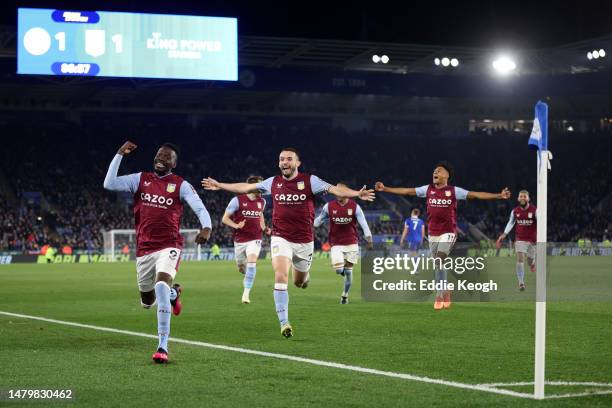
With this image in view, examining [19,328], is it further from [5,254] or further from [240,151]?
[240,151]

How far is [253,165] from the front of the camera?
2537 inches

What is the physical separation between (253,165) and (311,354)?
53176 millimetres

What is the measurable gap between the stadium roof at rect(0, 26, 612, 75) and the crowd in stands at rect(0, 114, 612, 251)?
26.8ft

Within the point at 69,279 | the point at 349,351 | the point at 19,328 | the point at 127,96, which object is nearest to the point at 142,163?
the point at 127,96

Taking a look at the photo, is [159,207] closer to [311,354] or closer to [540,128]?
[311,354]

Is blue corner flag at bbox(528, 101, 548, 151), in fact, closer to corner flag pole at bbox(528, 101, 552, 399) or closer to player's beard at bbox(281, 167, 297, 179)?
corner flag pole at bbox(528, 101, 552, 399)

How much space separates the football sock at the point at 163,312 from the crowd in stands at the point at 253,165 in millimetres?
41169

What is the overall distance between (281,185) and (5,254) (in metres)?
38.0

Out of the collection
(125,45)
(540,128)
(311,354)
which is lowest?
(311,354)

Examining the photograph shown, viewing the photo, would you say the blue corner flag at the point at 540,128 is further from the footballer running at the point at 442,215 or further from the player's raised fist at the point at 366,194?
the footballer running at the point at 442,215

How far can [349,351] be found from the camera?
11.8 metres

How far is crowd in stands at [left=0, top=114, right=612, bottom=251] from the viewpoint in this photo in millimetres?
56250

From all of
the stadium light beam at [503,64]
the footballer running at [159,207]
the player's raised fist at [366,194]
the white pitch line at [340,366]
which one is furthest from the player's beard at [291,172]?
the stadium light beam at [503,64]

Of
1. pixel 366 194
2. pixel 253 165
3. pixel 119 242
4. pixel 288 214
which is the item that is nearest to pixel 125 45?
pixel 119 242
